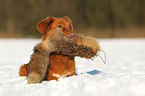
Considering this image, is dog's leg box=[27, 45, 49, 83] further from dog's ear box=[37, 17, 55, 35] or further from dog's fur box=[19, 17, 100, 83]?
dog's ear box=[37, 17, 55, 35]

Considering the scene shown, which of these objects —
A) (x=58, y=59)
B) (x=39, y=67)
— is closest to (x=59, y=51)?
(x=58, y=59)

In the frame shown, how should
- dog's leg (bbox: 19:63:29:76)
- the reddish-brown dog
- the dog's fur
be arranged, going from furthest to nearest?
dog's leg (bbox: 19:63:29:76)
the reddish-brown dog
the dog's fur

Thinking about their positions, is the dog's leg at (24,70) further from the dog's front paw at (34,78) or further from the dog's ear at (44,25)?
the dog's ear at (44,25)

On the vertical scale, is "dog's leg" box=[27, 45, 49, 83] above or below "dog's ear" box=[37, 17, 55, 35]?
below

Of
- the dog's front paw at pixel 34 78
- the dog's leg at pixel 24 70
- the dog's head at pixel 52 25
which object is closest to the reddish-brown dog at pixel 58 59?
the dog's head at pixel 52 25

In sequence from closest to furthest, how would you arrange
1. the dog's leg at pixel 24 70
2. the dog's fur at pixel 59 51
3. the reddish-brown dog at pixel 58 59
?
the dog's fur at pixel 59 51 < the reddish-brown dog at pixel 58 59 < the dog's leg at pixel 24 70

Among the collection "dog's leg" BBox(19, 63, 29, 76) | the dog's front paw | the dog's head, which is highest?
the dog's head

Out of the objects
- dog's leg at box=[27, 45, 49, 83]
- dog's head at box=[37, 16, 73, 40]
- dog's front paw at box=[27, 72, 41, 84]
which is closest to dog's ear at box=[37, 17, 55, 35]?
dog's head at box=[37, 16, 73, 40]

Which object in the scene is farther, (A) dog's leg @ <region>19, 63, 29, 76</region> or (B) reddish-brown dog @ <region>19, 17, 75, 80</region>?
(A) dog's leg @ <region>19, 63, 29, 76</region>

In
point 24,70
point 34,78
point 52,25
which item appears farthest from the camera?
point 24,70

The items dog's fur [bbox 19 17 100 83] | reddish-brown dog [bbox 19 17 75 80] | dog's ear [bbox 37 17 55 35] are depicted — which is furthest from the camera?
dog's ear [bbox 37 17 55 35]

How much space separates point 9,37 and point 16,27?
3.39 ft

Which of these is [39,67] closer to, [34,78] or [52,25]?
[34,78]

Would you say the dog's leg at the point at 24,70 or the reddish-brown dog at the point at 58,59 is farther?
the dog's leg at the point at 24,70
